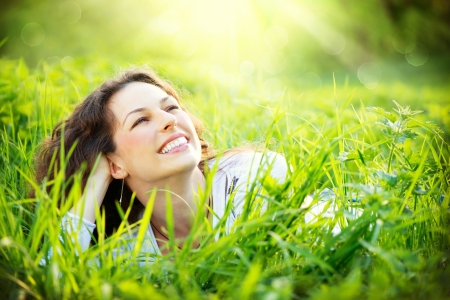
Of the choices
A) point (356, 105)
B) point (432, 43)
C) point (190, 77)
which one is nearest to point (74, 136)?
point (190, 77)

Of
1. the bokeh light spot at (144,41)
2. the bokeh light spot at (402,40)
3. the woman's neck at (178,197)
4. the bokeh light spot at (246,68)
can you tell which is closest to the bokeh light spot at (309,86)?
the bokeh light spot at (246,68)

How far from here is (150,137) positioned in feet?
7.02

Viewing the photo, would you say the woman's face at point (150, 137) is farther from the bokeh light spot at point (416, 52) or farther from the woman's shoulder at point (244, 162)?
the bokeh light spot at point (416, 52)

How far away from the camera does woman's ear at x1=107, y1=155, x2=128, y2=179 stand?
7.64 ft

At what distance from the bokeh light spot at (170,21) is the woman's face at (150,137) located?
37.3ft

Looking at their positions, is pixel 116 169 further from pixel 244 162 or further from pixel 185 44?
pixel 185 44

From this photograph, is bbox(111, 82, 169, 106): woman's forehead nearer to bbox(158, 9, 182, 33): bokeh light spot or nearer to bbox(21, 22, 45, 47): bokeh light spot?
bbox(21, 22, 45, 47): bokeh light spot

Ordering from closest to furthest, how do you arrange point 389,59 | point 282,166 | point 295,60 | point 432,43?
1. point 282,166
2. point 432,43
3. point 389,59
4. point 295,60

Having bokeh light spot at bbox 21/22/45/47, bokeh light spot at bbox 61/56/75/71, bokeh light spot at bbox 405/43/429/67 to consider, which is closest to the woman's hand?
bokeh light spot at bbox 61/56/75/71

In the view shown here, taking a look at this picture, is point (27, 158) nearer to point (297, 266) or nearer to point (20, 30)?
point (297, 266)

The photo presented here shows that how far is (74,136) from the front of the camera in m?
2.46

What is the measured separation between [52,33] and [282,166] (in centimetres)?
1142

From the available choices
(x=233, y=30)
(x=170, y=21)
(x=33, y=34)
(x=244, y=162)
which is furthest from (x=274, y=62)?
(x=244, y=162)

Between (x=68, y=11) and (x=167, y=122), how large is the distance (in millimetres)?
11731
